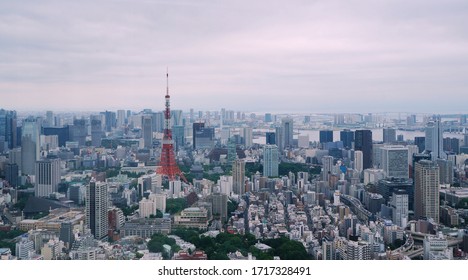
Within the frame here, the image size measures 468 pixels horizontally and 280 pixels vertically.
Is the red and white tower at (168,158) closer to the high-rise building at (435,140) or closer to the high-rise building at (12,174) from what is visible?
the high-rise building at (12,174)

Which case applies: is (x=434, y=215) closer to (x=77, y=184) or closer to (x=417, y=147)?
(x=417, y=147)

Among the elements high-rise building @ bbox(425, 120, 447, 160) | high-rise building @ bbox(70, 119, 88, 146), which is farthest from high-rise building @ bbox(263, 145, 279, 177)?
high-rise building @ bbox(70, 119, 88, 146)

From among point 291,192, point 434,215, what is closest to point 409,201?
point 434,215

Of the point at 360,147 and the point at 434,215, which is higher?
the point at 360,147

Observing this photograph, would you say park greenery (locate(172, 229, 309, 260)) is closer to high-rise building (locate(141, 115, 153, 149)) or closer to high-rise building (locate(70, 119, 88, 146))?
high-rise building (locate(141, 115, 153, 149))

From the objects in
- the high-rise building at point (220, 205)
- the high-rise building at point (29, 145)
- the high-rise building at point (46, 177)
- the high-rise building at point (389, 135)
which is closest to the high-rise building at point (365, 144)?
the high-rise building at point (389, 135)

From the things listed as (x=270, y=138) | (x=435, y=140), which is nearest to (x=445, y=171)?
(x=435, y=140)
